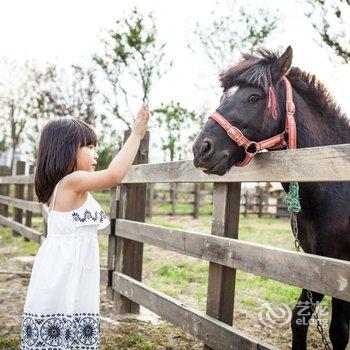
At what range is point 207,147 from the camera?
2.45 metres

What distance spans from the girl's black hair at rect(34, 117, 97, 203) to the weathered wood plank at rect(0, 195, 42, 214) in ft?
18.5

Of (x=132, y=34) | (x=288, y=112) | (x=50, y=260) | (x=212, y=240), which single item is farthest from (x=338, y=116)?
(x=132, y=34)

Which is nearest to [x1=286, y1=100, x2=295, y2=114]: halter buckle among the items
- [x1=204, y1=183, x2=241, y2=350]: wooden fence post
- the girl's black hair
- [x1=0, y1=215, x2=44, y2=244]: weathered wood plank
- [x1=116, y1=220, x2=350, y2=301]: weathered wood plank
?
[x1=204, y1=183, x2=241, y2=350]: wooden fence post

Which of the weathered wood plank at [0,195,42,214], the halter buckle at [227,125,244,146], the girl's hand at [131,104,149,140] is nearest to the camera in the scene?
the girl's hand at [131,104,149,140]

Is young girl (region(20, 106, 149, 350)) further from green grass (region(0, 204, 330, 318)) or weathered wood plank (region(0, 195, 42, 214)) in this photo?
weathered wood plank (region(0, 195, 42, 214))

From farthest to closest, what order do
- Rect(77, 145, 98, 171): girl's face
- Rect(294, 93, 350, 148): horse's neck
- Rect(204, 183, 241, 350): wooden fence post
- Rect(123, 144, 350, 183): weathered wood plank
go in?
Rect(204, 183, 241, 350): wooden fence post < Rect(294, 93, 350, 148): horse's neck < Rect(77, 145, 98, 171): girl's face < Rect(123, 144, 350, 183): weathered wood plank

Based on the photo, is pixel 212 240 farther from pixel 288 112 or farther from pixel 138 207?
pixel 138 207

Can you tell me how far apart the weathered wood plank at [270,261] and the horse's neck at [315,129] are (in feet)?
2.35

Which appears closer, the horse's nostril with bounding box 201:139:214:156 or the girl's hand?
the girl's hand

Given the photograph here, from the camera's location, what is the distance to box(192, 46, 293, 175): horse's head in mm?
2443

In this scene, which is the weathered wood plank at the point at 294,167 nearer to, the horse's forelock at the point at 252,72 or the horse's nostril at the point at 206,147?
the horse's nostril at the point at 206,147

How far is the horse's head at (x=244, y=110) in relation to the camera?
2.44 metres

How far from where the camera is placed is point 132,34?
741 inches

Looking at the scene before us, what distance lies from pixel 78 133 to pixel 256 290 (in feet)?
13.1
